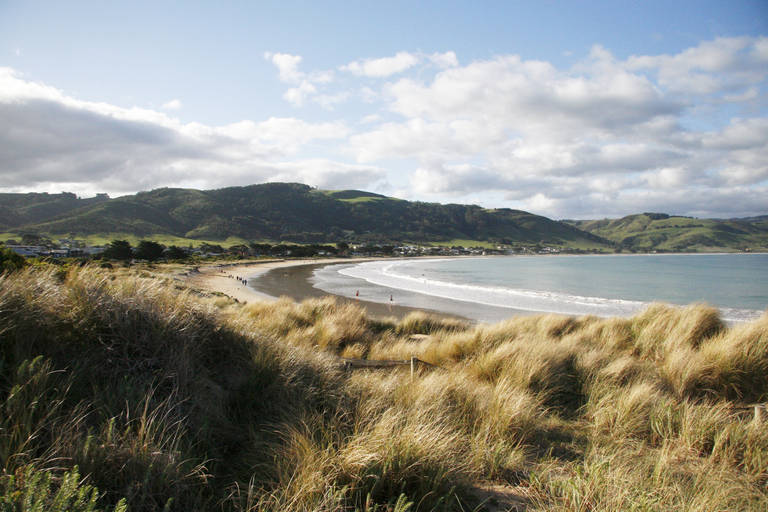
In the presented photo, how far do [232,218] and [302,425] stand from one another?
496ft

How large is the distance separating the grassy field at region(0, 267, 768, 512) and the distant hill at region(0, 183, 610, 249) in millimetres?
124621

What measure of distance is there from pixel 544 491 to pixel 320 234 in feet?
498

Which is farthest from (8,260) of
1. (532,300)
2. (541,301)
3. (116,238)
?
(116,238)

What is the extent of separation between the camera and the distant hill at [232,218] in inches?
4519

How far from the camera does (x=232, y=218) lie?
142m

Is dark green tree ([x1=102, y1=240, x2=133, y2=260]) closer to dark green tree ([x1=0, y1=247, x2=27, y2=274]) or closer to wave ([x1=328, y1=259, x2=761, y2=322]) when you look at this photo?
wave ([x1=328, y1=259, x2=761, y2=322])

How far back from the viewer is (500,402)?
3.96 metres

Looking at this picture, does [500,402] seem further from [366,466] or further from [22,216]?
[22,216]

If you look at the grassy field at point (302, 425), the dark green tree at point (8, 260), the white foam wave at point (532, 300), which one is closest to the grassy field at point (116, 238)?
the white foam wave at point (532, 300)

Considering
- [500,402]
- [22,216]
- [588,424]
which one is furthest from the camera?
[22,216]

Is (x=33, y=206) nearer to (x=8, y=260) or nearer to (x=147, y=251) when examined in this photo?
(x=147, y=251)

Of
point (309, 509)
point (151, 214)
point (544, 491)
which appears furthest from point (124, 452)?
point (151, 214)

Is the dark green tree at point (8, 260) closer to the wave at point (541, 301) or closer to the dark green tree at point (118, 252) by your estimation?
the wave at point (541, 301)

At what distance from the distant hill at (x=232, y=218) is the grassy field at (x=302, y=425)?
125 m
